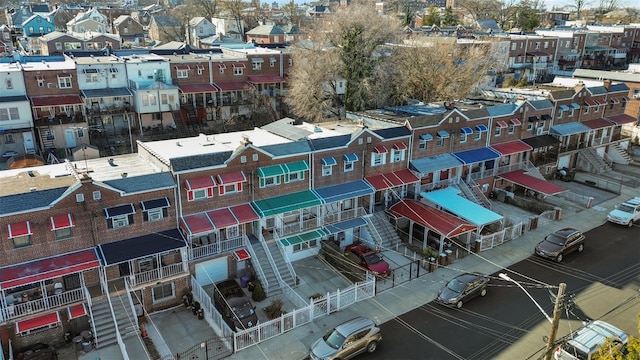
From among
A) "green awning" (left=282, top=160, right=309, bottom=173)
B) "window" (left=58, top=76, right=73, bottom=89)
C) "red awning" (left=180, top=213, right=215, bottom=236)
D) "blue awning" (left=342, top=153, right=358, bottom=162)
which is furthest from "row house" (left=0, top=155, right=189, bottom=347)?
"window" (left=58, top=76, right=73, bottom=89)

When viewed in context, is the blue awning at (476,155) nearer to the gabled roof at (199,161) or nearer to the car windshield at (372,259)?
the car windshield at (372,259)

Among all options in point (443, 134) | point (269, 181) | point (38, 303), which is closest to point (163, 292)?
point (38, 303)

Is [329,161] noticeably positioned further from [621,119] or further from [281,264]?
[621,119]

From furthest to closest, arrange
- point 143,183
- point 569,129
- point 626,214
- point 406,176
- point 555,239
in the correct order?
1. point 569,129
2. point 626,214
3. point 406,176
4. point 555,239
5. point 143,183

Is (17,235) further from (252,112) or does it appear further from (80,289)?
(252,112)

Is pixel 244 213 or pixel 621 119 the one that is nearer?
pixel 244 213

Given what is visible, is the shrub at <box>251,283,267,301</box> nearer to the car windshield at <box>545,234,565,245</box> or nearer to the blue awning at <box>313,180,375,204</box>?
the blue awning at <box>313,180,375,204</box>
